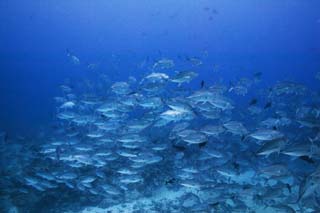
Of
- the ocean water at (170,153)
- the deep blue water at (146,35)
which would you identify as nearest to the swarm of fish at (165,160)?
the ocean water at (170,153)

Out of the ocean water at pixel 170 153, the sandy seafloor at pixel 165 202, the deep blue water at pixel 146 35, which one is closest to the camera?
the ocean water at pixel 170 153

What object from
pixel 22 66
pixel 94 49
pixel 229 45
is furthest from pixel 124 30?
pixel 229 45

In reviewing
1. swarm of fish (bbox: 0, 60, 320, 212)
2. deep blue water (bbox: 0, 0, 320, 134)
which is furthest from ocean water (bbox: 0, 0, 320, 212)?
deep blue water (bbox: 0, 0, 320, 134)

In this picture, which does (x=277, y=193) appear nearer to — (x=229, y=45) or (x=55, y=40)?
(x=55, y=40)

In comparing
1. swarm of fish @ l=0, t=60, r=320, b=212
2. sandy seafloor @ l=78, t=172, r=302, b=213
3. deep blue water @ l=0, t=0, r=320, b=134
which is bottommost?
sandy seafloor @ l=78, t=172, r=302, b=213

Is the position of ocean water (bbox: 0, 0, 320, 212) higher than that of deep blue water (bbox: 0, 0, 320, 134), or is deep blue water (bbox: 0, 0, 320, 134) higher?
deep blue water (bbox: 0, 0, 320, 134)

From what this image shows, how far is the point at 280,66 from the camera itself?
123m

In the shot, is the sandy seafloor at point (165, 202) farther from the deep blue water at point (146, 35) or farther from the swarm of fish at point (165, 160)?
the deep blue water at point (146, 35)

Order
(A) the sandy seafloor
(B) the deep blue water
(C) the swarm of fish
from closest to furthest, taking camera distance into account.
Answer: (C) the swarm of fish
(A) the sandy seafloor
(B) the deep blue water

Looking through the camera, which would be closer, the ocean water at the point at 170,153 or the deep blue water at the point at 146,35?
the ocean water at the point at 170,153

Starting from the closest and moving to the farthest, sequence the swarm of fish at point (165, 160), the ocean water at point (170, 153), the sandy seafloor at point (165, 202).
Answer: the ocean water at point (170, 153) → the swarm of fish at point (165, 160) → the sandy seafloor at point (165, 202)

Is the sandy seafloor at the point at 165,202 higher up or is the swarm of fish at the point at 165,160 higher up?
the swarm of fish at the point at 165,160

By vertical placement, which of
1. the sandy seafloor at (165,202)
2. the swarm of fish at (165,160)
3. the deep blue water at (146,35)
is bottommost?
the sandy seafloor at (165,202)

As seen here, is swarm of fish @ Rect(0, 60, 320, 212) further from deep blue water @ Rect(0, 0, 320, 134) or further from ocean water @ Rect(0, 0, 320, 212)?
deep blue water @ Rect(0, 0, 320, 134)
